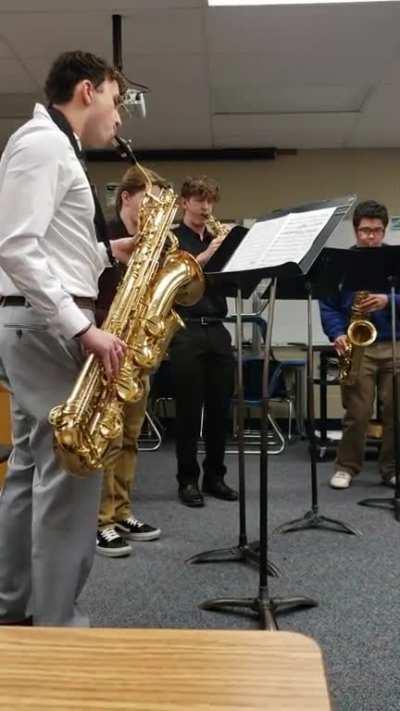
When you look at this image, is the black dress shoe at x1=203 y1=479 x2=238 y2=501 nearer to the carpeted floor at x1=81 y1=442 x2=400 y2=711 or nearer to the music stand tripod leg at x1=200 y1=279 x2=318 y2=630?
the carpeted floor at x1=81 y1=442 x2=400 y2=711

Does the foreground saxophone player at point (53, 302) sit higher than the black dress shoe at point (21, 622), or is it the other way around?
the foreground saxophone player at point (53, 302)

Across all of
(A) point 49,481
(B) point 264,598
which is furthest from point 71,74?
(B) point 264,598

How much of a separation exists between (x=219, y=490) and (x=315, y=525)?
0.78 meters

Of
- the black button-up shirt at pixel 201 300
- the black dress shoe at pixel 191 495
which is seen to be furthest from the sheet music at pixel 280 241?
the black dress shoe at pixel 191 495

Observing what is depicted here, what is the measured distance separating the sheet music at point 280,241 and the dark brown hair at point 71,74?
778 millimetres

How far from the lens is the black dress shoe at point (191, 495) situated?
3.77 metres

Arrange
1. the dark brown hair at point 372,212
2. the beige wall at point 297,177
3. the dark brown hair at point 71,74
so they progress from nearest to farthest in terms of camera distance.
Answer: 1. the dark brown hair at point 71,74
2. the dark brown hair at point 372,212
3. the beige wall at point 297,177

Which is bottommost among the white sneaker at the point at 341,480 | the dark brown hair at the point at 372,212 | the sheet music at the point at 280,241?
the white sneaker at the point at 341,480

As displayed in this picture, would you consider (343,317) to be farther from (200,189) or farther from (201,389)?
(200,189)

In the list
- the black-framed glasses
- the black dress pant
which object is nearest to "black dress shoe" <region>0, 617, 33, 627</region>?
the black dress pant

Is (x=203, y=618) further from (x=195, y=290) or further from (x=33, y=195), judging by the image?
(x=33, y=195)

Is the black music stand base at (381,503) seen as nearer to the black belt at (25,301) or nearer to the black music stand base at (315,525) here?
the black music stand base at (315,525)

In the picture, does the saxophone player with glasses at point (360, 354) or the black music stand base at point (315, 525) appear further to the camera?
the saxophone player with glasses at point (360, 354)

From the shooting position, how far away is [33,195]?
1.66 meters
